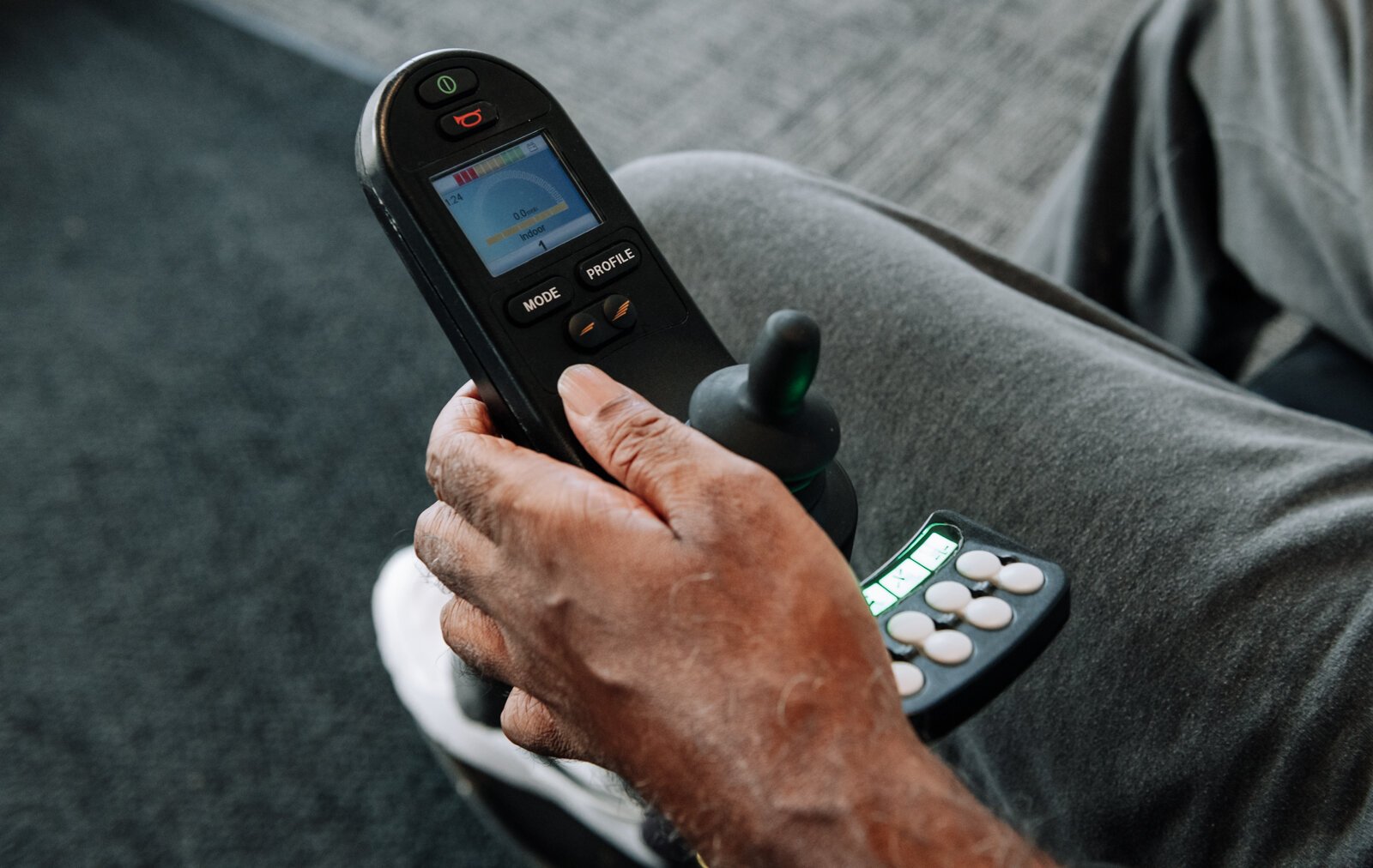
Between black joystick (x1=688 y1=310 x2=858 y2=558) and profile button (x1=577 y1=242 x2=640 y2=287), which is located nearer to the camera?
black joystick (x1=688 y1=310 x2=858 y2=558)

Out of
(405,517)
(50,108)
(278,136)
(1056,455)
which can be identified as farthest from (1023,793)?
(50,108)

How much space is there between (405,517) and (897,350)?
63 centimetres

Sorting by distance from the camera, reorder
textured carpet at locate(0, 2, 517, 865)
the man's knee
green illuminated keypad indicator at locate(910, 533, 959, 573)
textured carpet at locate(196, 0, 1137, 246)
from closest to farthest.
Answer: green illuminated keypad indicator at locate(910, 533, 959, 573)
the man's knee
textured carpet at locate(0, 2, 517, 865)
textured carpet at locate(196, 0, 1137, 246)

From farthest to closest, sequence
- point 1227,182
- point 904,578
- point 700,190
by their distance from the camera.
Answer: point 1227,182, point 700,190, point 904,578

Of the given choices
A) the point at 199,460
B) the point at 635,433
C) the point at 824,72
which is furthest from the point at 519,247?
the point at 824,72

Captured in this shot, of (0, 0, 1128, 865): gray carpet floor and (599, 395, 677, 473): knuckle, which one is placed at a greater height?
(599, 395, 677, 473): knuckle

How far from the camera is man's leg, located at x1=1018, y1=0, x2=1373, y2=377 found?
63 centimetres

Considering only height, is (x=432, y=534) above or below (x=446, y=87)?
below

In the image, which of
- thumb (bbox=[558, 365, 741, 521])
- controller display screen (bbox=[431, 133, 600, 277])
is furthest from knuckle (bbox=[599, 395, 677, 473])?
controller display screen (bbox=[431, 133, 600, 277])

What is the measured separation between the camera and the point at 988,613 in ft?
1.26

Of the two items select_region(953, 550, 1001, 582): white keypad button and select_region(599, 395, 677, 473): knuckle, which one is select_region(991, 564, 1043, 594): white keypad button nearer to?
select_region(953, 550, 1001, 582): white keypad button

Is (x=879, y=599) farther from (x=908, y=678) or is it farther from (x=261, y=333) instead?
(x=261, y=333)

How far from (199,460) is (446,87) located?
737 millimetres

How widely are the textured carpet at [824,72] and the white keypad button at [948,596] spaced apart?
2.91 ft
